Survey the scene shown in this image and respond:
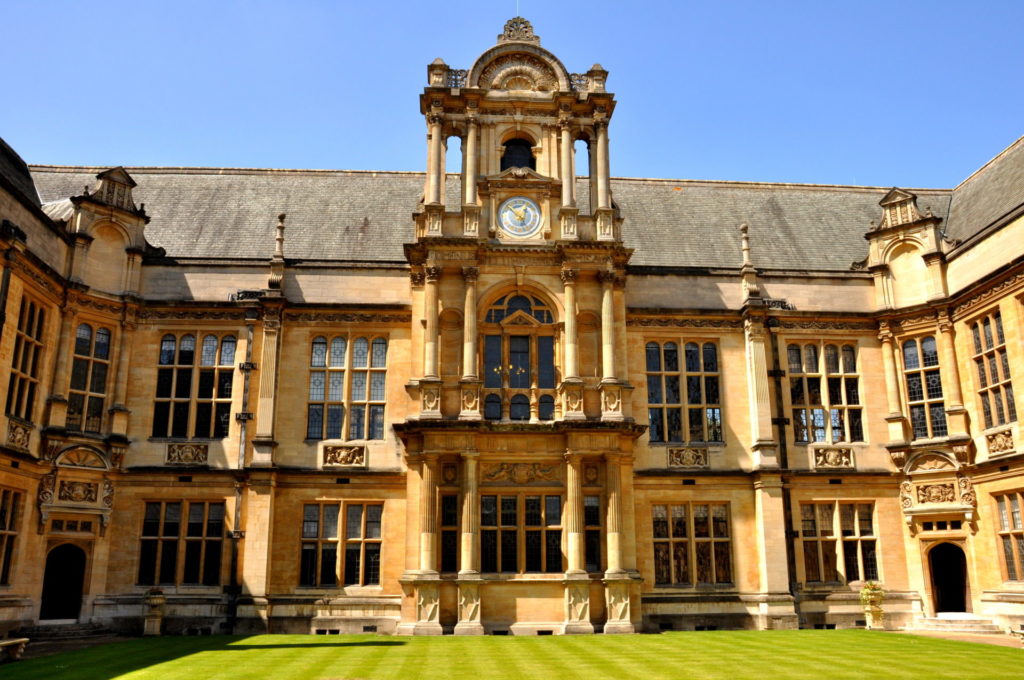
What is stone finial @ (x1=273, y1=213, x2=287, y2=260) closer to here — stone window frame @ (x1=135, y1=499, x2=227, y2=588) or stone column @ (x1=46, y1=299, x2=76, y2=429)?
stone column @ (x1=46, y1=299, x2=76, y2=429)

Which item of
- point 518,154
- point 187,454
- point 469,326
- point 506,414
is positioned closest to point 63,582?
point 187,454

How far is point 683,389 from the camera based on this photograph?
2803 cm

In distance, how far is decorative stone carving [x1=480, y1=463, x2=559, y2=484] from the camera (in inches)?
995

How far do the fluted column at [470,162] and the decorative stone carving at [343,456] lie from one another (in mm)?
8652

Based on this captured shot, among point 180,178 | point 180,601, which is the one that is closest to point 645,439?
point 180,601

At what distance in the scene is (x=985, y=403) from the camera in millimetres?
26141

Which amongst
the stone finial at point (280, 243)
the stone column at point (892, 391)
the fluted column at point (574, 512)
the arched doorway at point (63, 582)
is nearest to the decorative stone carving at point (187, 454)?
the arched doorway at point (63, 582)

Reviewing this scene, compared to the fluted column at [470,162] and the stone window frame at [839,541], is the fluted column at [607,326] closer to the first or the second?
the fluted column at [470,162]

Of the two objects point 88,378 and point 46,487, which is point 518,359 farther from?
point 46,487

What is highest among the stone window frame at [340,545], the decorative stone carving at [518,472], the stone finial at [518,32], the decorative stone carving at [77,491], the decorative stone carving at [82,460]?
the stone finial at [518,32]

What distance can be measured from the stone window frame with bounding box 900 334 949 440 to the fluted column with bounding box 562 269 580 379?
11.2 metres

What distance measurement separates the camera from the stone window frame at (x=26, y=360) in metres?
23.3

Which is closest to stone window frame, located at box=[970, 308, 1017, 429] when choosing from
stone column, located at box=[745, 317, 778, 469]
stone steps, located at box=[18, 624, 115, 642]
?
stone column, located at box=[745, 317, 778, 469]

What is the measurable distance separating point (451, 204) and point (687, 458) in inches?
515
